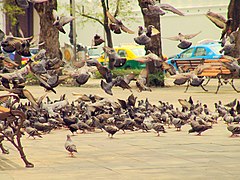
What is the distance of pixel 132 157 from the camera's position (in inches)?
364

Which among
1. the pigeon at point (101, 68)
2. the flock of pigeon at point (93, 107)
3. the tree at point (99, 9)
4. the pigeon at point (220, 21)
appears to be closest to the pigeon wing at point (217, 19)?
the pigeon at point (220, 21)

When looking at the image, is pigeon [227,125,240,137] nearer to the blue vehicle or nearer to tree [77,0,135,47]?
the blue vehicle

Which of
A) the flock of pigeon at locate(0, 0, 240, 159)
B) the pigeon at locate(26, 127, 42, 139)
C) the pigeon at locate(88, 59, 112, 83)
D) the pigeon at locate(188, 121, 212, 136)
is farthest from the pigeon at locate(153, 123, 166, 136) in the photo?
the pigeon at locate(88, 59, 112, 83)

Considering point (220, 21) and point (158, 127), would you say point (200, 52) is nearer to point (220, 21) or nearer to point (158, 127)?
point (158, 127)

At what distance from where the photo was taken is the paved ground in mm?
7910

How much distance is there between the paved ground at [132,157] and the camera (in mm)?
7910

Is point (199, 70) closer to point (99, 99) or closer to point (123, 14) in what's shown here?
point (99, 99)

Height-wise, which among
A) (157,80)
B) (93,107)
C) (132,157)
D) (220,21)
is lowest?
(157,80)

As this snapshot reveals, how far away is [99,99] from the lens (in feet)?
42.0

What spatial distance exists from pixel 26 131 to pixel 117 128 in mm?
1322

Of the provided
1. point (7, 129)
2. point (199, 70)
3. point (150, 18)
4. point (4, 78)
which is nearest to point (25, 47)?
point (4, 78)

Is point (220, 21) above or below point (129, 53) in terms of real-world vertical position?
above

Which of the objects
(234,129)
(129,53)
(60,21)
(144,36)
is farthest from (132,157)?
(129,53)

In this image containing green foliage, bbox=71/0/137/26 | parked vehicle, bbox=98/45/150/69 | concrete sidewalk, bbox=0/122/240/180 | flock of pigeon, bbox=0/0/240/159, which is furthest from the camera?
green foliage, bbox=71/0/137/26
